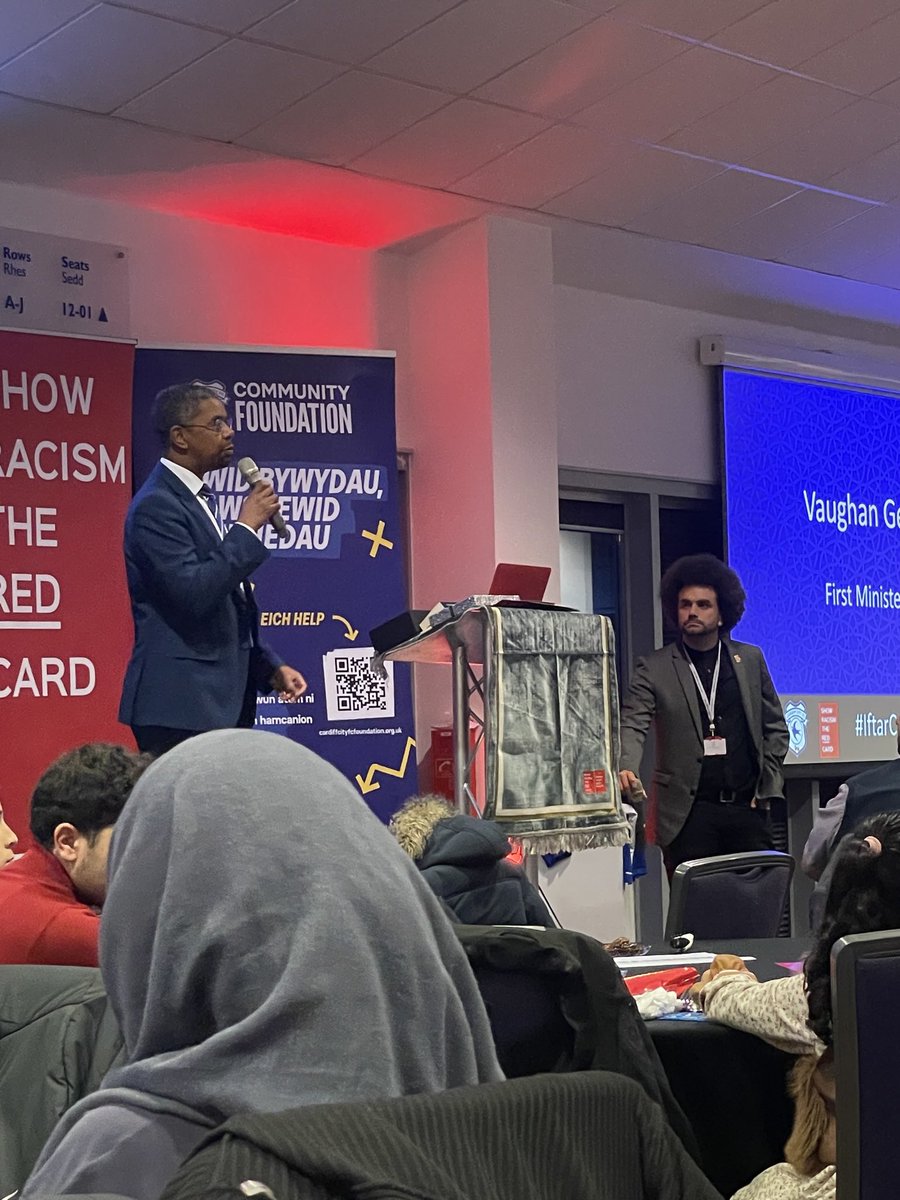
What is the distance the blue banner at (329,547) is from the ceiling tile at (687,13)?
1.87 m

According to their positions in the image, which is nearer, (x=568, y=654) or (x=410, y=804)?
(x=410, y=804)

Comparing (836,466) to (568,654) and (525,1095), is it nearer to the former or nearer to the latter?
(568,654)

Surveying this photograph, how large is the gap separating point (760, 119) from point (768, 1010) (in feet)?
13.6

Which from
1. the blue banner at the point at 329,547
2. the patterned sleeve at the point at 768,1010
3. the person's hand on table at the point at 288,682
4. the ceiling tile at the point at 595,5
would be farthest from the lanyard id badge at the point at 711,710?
the patterned sleeve at the point at 768,1010

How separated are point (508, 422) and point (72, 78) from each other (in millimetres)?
2275

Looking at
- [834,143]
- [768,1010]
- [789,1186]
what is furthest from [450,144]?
[789,1186]

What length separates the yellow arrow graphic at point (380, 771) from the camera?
6082mm

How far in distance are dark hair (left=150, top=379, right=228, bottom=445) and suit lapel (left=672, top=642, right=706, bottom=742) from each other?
210 cm

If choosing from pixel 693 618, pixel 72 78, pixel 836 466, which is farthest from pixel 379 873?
pixel 836 466

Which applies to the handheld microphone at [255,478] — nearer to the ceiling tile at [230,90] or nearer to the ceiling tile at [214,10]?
the ceiling tile at [230,90]

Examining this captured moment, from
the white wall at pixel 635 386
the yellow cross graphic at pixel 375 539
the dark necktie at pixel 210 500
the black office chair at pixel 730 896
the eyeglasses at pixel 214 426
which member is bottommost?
the black office chair at pixel 730 896

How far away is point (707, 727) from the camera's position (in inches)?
250

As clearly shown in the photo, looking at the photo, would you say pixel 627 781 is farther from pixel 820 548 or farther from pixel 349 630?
pixel 820 548

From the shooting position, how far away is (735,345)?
25.8ft
